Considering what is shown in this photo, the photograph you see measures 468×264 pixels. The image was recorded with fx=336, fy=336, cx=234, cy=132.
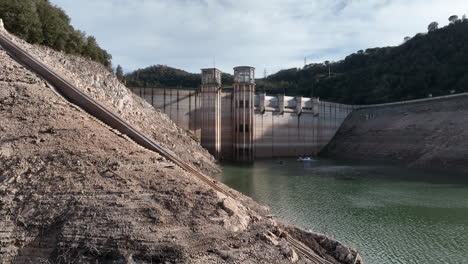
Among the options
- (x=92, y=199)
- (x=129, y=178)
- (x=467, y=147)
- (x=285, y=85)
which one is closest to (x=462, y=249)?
(x=129, y=178)

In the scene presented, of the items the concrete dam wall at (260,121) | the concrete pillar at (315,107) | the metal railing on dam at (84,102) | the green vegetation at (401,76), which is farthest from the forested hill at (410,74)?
the metal railing on dam at (84,102)

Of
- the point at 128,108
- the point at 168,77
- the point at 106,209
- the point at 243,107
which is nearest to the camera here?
the point at 106,209

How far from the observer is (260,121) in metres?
47.3

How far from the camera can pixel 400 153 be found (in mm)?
41562

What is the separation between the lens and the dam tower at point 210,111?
136 feet

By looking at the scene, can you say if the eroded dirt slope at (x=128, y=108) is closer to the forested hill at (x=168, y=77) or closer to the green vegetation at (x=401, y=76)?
the green vegetation at (x=401, y=76)

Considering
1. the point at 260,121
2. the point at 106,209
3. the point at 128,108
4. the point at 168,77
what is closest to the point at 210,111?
the point at 260,121

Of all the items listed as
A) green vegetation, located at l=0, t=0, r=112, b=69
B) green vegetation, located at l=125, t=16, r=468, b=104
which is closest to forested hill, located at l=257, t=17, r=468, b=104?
green vegetation, located at l=125, t=16, r=468, b=104

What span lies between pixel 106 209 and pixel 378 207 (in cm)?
1585

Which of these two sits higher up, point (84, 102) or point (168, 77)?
point (168, 77)

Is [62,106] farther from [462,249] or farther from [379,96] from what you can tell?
[379,96]

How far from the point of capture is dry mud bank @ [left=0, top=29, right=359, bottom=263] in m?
8.35

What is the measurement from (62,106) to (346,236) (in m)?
13.6

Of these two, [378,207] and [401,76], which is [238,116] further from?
[401,76]
